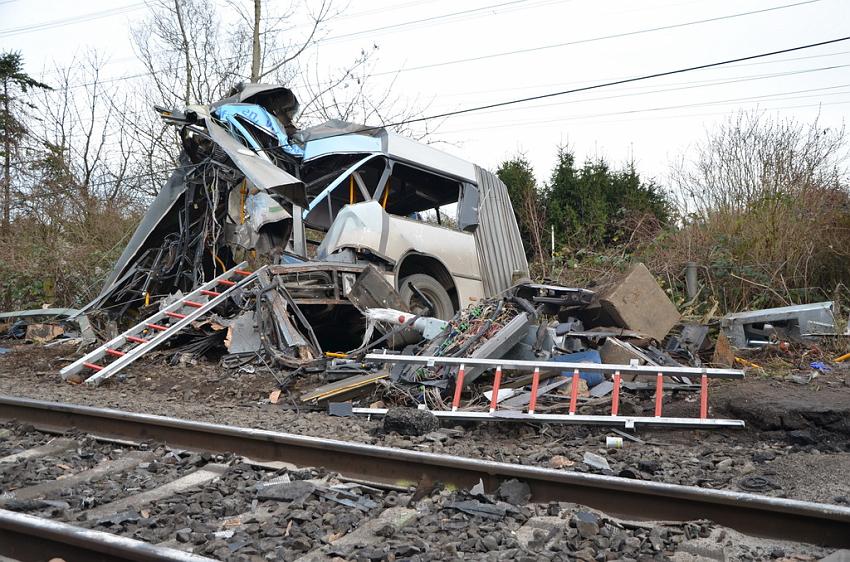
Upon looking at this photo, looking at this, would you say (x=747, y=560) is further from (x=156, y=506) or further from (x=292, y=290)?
(x=292, y=290)

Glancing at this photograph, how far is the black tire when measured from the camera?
28.4ft

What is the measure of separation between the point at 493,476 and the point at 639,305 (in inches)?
Answer: 191

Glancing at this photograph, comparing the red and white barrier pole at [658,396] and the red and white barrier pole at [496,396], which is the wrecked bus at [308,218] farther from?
the red and white barrier pole at [658,396]

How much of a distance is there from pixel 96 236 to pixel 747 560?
16.1 metres

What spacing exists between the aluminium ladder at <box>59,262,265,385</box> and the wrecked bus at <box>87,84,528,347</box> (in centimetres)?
48

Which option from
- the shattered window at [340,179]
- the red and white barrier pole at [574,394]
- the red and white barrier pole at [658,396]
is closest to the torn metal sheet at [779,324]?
the red and white barrier pole at [658,396]

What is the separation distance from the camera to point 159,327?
26.7 ft

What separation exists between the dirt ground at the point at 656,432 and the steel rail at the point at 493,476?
60 cm

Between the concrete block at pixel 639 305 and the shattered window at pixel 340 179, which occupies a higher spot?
the shattered window at pixel 340 179

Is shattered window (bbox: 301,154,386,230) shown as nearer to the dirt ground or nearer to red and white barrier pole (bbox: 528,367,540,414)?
the dirt ground

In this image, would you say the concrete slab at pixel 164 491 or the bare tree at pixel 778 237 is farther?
the bare tree at pixel 778 237

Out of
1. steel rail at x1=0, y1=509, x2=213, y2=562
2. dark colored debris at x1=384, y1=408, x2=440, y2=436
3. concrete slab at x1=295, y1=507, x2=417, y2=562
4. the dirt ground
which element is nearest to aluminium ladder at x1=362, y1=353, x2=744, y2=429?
the dirt ground

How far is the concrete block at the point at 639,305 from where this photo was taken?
25.4ft

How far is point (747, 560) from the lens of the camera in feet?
8.63
